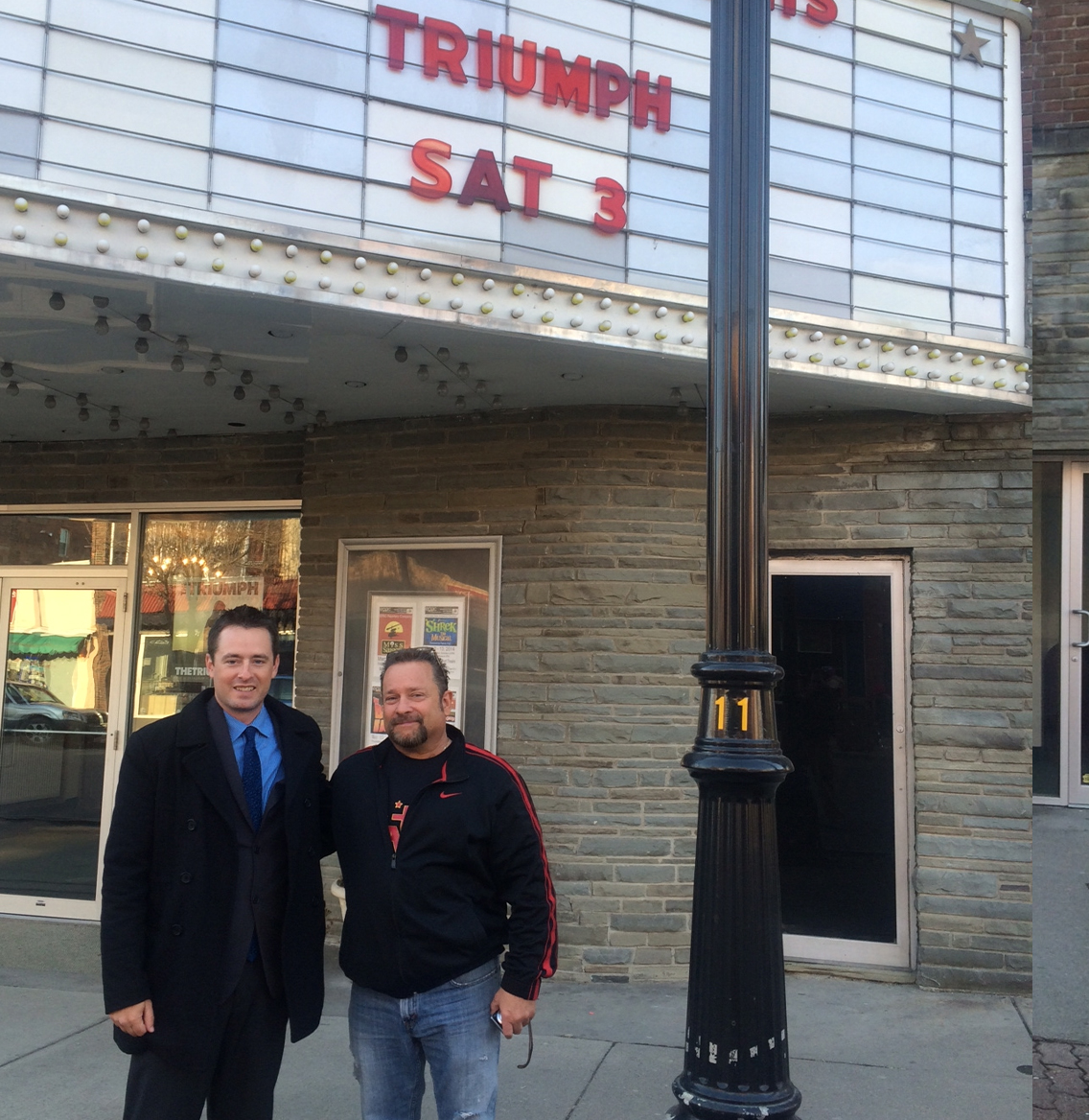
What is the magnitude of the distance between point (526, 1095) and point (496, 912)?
2.02 metres

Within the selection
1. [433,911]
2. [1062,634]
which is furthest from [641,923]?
[1062,634]

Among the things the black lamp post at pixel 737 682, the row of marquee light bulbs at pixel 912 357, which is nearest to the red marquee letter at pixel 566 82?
the row of marquee light bulbs at pixel 912 357

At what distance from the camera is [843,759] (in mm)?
6711

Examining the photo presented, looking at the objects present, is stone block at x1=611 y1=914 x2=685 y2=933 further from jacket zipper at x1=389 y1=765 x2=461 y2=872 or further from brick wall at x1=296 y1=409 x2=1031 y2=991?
jacket zipper at x1=389 y1=765 x2=461 y2=872

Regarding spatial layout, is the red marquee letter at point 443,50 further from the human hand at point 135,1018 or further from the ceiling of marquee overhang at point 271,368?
the human hand at point 135,1018

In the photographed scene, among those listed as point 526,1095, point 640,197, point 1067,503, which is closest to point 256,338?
point 640,197

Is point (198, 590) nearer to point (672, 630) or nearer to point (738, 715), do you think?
point (672, 630)

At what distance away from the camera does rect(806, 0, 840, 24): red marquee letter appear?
6184 mm

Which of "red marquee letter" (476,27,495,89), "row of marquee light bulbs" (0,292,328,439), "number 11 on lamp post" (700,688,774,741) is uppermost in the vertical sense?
"red marquee letter" (476,27,495,89)

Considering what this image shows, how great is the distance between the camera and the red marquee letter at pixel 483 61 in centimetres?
548

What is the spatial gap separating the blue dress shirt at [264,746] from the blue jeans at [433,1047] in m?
0.67

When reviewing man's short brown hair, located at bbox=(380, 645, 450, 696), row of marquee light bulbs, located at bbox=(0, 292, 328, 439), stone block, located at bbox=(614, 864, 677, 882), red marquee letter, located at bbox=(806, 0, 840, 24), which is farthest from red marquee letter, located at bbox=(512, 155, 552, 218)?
stone block, located at bbox=(614, 864, 677, 882)

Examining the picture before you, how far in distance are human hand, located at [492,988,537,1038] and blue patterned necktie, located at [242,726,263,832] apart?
88 centimetres

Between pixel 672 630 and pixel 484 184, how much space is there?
2831 millimetres
